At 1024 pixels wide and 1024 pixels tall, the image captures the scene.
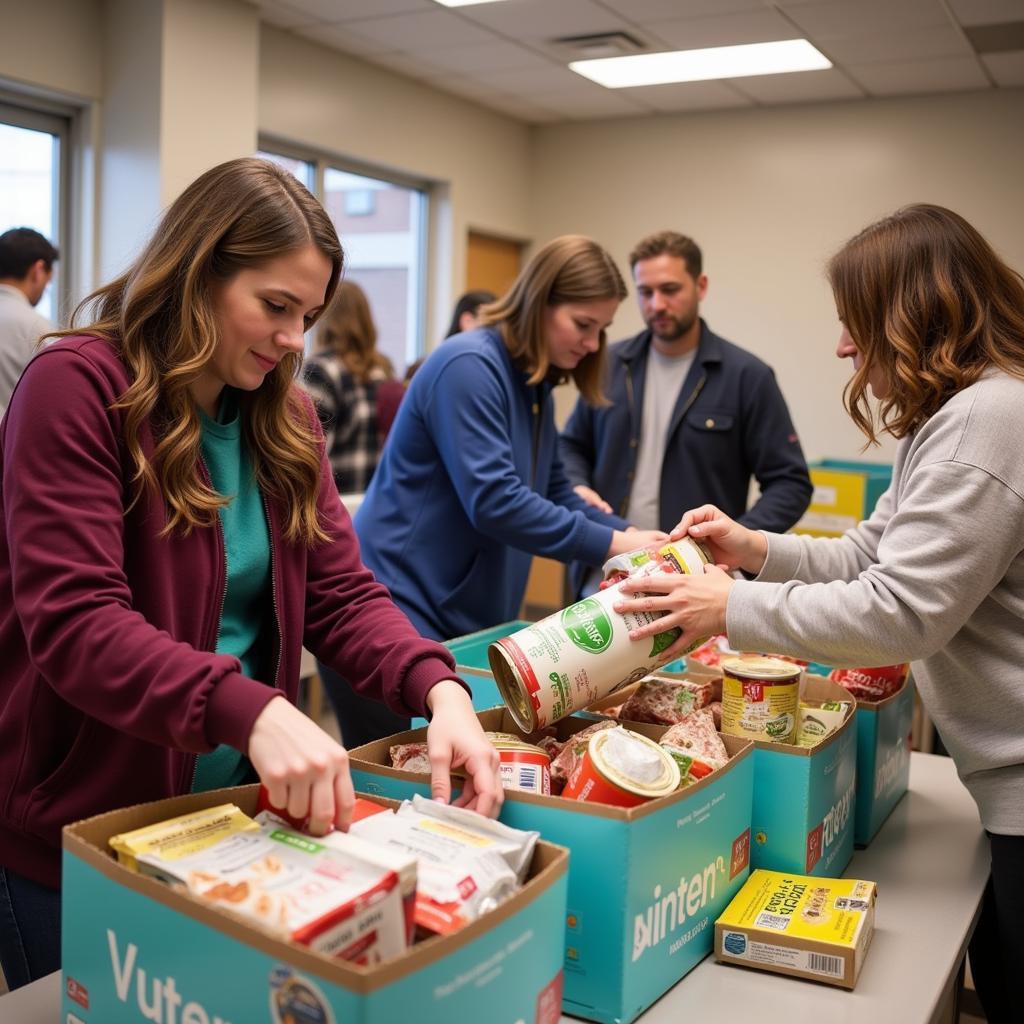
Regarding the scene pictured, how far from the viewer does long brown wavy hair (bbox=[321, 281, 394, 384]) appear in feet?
13.6

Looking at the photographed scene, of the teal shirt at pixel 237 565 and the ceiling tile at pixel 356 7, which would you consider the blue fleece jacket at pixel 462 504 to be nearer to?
the teal shirt at pixel 237 565

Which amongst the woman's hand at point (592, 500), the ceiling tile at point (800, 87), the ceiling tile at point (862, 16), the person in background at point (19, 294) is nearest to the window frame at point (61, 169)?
the person in background at point (19, 294)

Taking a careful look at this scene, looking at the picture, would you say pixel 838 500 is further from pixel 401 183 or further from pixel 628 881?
pixel 628 881

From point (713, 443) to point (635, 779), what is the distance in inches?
82.3

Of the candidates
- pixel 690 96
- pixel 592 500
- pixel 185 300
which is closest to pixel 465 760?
pixel 185 300

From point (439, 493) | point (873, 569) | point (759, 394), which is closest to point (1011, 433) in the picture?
Result: point (873, 569)

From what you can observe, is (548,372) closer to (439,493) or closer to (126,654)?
(439,493)

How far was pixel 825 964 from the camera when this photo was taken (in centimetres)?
114

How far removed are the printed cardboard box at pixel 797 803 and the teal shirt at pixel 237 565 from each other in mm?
419

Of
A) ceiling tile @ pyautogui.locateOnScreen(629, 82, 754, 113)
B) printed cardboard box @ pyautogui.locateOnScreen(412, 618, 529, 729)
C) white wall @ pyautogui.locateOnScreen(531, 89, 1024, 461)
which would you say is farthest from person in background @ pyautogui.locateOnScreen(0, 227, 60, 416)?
white wall @ pyautogui.locateOnScreen(531, 89, 1024, 461)

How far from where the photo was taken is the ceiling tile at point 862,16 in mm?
4223

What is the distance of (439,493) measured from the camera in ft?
6.94

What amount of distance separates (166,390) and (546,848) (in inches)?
23.1

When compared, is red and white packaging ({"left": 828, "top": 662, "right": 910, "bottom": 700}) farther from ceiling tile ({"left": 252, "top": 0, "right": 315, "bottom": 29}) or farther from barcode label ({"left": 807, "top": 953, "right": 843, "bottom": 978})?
ceiling tile ({"left": 252, "top": 0, "right": 315, "bottom": 29})
